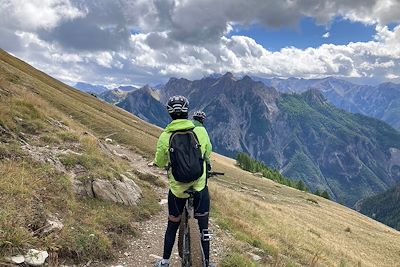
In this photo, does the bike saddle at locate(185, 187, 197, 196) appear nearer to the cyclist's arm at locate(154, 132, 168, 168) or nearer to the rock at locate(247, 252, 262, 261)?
the cyclist's arm at locate(154, 132, 168, 168)

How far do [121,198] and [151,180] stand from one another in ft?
26.7

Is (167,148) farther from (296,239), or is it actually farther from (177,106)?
(296,239)

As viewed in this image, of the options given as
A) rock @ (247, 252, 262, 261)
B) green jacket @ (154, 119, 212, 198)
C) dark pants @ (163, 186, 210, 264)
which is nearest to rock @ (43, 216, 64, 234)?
dark pants @ (163, 186, 210, 264)

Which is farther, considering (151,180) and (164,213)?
(151,180)

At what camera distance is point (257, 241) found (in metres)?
16.9

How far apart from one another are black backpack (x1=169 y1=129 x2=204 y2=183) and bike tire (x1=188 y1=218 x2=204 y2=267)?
105 cm

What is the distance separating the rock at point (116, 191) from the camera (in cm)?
1542

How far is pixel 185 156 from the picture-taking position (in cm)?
886

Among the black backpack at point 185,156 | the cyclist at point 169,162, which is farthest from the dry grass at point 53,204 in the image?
the black backpack at point 185,156

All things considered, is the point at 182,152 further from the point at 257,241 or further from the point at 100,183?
the point at 257,241

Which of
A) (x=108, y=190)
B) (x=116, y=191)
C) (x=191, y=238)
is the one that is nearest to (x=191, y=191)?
(x=191, y=238)

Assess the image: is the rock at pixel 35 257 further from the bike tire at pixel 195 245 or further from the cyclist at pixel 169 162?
the bike tire at pixel 195 245

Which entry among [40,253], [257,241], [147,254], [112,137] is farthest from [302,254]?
[112,137]

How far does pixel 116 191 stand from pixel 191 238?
835 cm
